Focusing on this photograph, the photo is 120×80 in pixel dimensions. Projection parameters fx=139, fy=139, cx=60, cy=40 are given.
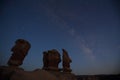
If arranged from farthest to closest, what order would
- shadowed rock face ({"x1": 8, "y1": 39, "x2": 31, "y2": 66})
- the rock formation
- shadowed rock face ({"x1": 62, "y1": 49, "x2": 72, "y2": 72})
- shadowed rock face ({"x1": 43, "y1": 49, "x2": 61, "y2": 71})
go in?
1. shadowed rock face ({"x1": 62, "y1": 49, "x2": 72, "y2": 72})
2. shadowed rock face ({"x1": 43, "y1": 49, "x2": 61, "y2": 71})
3. shadowed rock face ({"x1": 8, "y1": 39, "x2": 31, "y2": 66})
4. the rock formation

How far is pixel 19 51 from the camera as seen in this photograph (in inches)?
698

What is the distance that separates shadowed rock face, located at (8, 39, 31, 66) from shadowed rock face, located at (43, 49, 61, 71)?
7515 millimetres

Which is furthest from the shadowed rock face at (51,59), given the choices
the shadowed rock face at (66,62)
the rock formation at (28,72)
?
the shadowed rock face at (66,62)

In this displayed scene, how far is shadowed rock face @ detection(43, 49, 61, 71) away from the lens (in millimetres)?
24728

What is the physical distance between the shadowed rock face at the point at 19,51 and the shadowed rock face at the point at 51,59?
752 cm

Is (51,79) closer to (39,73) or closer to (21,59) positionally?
(39,73)

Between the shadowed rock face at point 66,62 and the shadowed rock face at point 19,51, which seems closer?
the shadowed rock face at point 19,51

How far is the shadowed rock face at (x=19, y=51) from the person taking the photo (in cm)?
1739

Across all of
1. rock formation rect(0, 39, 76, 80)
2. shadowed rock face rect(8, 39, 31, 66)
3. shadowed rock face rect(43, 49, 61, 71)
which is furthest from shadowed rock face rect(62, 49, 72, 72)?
shadowed rock face rect(8, 39, 31, 66)

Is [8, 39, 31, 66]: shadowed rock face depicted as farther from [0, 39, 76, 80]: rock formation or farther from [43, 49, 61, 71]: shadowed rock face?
[43, 49, 61, 71]: shadowed rock face

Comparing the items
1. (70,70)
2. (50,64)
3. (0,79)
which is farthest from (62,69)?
(0,79)

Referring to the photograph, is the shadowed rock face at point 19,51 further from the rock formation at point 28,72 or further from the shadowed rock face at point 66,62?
the shadowed rock face at point 66,62

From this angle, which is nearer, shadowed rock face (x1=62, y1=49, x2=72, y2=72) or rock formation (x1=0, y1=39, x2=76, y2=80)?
rock formation (x1=0, y1=39, x2=76, y2=80)

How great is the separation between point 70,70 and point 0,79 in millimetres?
18872
